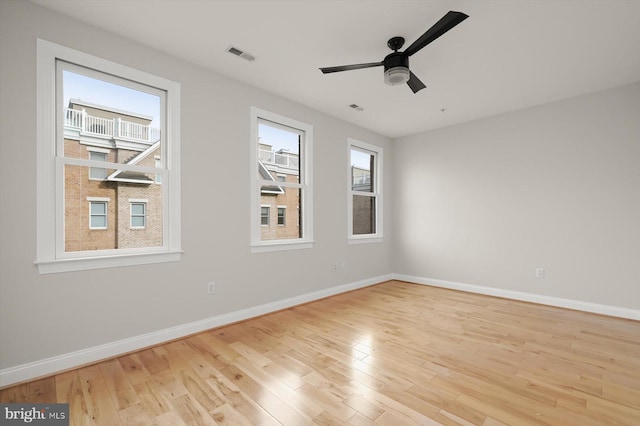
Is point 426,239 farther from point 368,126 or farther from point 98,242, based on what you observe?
point 98,242

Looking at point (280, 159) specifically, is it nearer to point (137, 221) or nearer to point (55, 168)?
point (137, 221)

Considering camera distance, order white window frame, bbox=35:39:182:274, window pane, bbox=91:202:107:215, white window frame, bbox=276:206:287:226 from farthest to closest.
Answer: white window frame, bbox=276:206:287:226 → window pane, bbox=91:202:107:215 → white window frame, bbox=35:39:182:274

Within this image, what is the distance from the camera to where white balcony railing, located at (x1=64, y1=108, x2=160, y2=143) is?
2416 mm

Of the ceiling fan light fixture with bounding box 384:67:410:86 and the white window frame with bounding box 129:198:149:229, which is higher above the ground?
the ceiling fan light fixture with bounding box 384:67:410:86

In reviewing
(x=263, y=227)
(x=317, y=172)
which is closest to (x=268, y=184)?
(x=263, y=227)

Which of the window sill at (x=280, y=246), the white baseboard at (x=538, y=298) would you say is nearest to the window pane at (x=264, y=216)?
the window sill at (x=280, y=246)

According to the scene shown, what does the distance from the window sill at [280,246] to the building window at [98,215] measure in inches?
58.3

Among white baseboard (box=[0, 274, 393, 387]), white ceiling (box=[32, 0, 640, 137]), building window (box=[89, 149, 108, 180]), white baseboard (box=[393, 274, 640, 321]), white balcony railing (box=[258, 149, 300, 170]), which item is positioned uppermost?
white ceiling (box=[32, 0, 640, 137])

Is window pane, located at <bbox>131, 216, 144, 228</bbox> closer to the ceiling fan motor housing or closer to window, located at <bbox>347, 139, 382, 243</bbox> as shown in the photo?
the ceiling fan motor housing

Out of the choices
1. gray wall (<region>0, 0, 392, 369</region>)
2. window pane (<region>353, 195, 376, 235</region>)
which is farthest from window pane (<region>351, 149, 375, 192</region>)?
gray wall (<region>0, 0, 392, 369</region>)

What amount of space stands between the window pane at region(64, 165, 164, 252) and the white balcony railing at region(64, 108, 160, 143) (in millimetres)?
355

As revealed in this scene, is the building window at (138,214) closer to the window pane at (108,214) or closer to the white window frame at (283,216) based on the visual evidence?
the window pane at (108,214)

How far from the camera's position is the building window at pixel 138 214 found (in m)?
2.69

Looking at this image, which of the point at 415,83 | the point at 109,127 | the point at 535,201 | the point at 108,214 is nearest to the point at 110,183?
the point at 108,214
